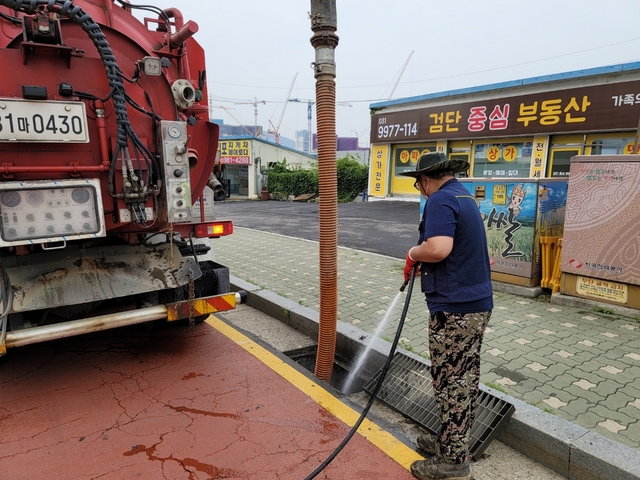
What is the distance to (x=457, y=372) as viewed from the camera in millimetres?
2426

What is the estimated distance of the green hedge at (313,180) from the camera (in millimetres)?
23223

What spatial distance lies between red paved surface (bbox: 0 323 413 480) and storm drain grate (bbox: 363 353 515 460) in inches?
19.3

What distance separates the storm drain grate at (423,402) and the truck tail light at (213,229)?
1.87m

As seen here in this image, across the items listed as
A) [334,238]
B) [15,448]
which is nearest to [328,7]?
[334,238]

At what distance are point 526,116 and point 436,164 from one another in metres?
14.1

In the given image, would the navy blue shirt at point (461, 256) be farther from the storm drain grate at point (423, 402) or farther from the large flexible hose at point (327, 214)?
the large flexible hose at point (327, 214)

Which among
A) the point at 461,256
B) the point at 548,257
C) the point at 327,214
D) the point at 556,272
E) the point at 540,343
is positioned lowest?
the point at 540,343

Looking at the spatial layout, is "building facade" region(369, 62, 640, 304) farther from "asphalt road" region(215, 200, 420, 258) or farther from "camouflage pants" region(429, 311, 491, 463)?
"camouflage pants" region(429, 311, 491, 463)

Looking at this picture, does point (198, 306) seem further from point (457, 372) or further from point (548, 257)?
point (548, 257)

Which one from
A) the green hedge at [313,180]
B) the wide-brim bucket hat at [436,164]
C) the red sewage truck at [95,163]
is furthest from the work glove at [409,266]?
the green hedge at [313,180]

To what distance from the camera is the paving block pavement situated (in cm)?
296

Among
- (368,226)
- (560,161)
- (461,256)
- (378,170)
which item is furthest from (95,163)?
(378,170)

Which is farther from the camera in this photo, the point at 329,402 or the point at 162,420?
the point at 329,402

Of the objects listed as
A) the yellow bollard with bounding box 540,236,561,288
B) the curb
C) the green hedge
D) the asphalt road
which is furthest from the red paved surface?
the green hedge
